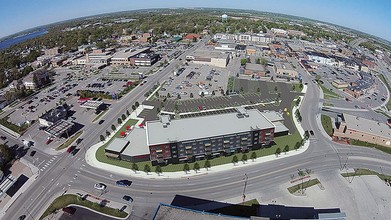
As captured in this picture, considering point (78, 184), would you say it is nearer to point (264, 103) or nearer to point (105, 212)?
point (105, 212)

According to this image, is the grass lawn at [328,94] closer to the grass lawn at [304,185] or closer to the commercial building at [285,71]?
the commercial building at [285,71]

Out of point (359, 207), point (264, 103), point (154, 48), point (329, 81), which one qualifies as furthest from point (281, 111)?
point (154, 48)

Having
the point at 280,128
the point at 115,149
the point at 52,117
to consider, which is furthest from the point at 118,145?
the point at 280,128

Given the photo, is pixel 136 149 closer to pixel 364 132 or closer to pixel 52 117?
pixel 52 117

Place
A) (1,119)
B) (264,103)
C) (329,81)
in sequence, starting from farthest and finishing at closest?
(329,81)
(264,103)
(1,119)

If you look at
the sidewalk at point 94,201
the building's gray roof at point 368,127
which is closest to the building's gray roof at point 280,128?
the building's gray roof at point 368,127

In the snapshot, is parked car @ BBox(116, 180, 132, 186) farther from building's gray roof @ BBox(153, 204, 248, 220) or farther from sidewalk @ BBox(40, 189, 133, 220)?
building's gray roof @ BBox(153, 204, 248, 220)
